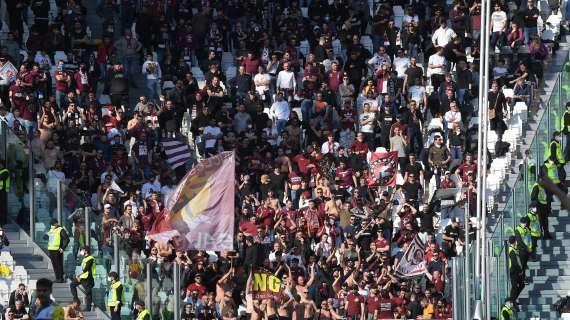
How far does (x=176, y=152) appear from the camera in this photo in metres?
38.2

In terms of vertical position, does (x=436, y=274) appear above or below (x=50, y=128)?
below

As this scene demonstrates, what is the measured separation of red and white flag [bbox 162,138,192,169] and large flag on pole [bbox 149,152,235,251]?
3.17 m

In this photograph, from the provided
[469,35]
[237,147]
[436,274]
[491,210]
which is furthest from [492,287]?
[469,35]

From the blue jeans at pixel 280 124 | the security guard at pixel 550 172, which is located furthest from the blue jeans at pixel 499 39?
the security guard at pixel 550 172

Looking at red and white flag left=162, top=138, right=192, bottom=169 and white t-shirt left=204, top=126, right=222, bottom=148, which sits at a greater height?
white t-shirt left=204, top=126, right=222, bottom=148

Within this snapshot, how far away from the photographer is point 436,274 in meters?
33.8

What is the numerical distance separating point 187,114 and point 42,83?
10.1 ft

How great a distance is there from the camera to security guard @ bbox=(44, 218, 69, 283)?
32188mm

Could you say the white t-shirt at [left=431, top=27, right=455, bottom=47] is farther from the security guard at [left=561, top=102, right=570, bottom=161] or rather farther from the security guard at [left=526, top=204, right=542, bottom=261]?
the security guard at [left=526, top=204, right=542, bottom=261]

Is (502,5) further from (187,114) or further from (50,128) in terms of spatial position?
(50,128)

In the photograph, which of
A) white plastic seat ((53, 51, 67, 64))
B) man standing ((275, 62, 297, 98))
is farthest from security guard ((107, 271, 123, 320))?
man standing ((275, 62, 297, 98))

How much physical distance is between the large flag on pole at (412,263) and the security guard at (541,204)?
2.12m

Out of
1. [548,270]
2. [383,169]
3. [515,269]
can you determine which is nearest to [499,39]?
[383,169]

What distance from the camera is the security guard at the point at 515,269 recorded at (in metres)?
32.3
